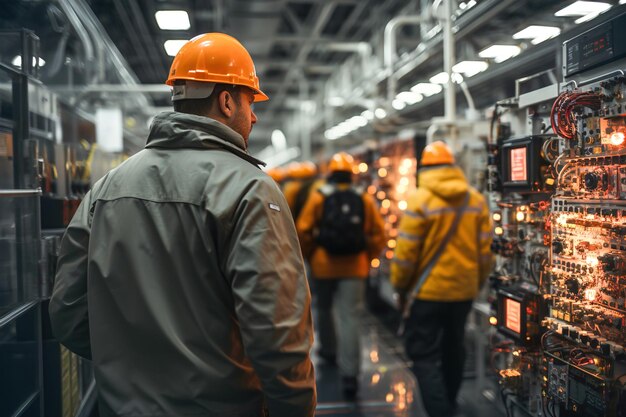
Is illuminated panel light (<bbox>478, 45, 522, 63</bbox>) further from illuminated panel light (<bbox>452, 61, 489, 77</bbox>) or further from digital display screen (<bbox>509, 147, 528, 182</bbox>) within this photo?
digital display screen (<bbox>509, 147, 528, 182</bbox>)

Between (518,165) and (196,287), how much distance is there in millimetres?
2046

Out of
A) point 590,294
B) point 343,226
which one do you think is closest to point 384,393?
point 343,226

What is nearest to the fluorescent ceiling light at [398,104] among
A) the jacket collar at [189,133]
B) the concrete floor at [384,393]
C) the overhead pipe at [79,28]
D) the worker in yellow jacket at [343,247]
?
the worker in yellow jacket at [343,247]

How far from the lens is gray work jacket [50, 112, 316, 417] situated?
1889 millimetres

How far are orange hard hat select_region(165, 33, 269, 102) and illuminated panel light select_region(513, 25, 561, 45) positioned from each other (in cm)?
229

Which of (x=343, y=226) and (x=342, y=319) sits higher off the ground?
(x=343, y=226)

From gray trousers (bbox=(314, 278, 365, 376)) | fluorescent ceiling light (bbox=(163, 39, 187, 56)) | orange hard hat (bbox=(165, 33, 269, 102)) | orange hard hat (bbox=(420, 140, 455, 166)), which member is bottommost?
gray trousers (bbox=(314, 278, 365, 376))

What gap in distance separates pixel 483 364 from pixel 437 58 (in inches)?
123

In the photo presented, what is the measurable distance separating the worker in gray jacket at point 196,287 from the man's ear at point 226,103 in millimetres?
136

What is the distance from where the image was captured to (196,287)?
1.97 meters

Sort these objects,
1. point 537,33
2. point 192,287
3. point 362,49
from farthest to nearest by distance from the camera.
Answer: point 362,49
point 537,33
point 192,287

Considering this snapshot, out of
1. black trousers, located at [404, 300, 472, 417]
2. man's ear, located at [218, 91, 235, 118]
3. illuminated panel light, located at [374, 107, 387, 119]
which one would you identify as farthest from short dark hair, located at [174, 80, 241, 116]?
illuminated panel light, located at [374, 107, 387, 119]

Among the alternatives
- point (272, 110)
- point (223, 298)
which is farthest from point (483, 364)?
point (272, 110)

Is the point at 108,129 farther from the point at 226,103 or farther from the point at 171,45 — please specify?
the point at 226,103
